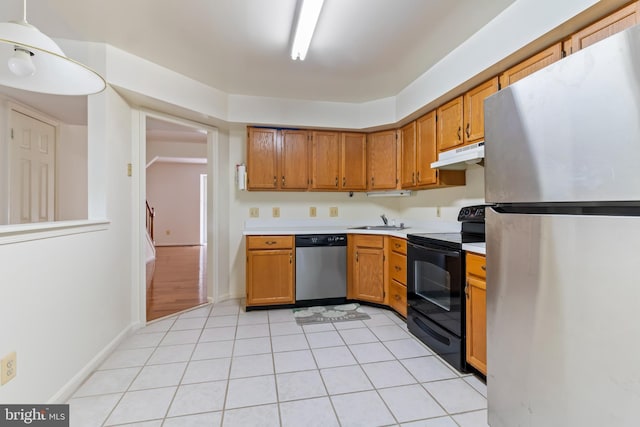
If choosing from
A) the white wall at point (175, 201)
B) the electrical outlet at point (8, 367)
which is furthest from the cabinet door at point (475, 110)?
the white wall at point (175, 201)

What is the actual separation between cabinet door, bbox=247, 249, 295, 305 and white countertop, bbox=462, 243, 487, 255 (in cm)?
177

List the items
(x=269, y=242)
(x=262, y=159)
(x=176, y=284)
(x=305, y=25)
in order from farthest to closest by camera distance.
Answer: (x=176, y=284)
(x=262, y=159)
(x=269, y=242)
(x=305, y=25)

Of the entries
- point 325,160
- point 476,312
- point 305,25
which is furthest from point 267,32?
point 476,312

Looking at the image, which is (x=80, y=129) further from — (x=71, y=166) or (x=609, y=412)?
(x=609, y=412)

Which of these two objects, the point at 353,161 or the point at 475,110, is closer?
the point at 475,110

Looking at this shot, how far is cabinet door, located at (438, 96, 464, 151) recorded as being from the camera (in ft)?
7.95

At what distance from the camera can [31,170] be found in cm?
301

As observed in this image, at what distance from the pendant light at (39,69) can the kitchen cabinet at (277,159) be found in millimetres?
1950

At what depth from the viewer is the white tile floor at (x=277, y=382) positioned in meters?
1.53

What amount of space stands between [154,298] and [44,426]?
2.21m

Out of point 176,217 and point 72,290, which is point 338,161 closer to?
point 72,290

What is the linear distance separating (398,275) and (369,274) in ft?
1.30

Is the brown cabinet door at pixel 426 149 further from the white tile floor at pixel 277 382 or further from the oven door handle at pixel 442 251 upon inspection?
the white tile floor at pixel 277 382

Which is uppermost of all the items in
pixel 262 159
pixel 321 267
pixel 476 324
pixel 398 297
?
pixel 262 159
